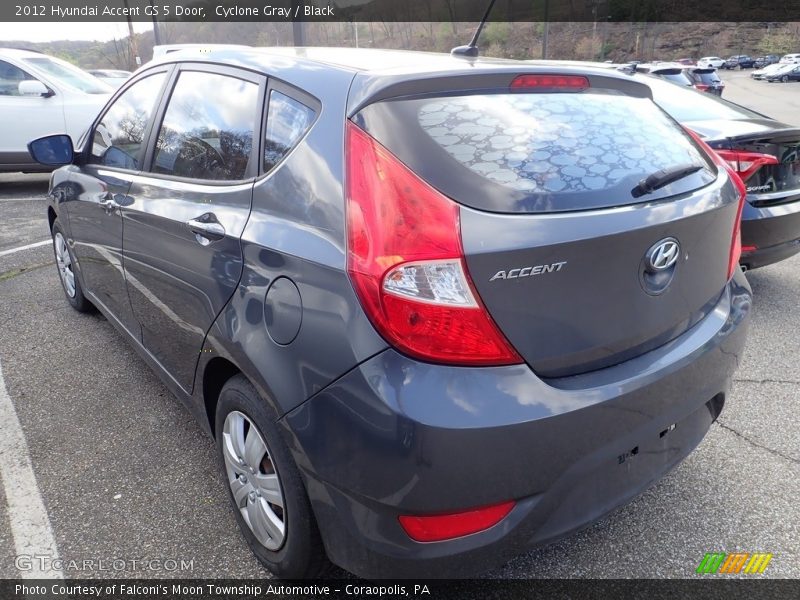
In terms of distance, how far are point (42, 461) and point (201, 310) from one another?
1245 mm

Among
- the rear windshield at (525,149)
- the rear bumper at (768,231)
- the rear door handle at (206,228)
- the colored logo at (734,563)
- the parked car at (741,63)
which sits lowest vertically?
the colored logo at (734,563)

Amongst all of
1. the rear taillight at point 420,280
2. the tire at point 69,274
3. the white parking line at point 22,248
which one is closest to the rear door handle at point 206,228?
the rear taillight at point 420,280

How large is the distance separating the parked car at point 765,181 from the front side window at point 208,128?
2728mm

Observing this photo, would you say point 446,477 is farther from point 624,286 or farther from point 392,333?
point 624,286

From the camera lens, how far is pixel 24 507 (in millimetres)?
2385

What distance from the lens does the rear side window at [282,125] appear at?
180 centimetres

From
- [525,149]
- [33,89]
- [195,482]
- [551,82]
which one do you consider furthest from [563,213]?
[33,89]

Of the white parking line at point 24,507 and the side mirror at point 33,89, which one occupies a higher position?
the side mirror at point 33,89

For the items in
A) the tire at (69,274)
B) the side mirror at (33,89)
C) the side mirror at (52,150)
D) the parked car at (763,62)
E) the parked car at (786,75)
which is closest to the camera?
the side mirror at (52,150)

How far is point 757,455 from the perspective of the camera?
2625mm

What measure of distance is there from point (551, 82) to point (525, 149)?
1.17 feet

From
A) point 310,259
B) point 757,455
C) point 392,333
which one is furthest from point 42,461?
point 757,455

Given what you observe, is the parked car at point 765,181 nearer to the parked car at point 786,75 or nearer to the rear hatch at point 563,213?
the rear hatch at point 563,213

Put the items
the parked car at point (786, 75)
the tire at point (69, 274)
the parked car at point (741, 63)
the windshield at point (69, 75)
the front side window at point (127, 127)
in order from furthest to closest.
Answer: the parked car at point (741, 63) → the parked car at point (786, 75) → the windshield at point (69, 75) → the tire at point (69, 274) → the front side window at point (127, 127)
